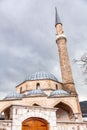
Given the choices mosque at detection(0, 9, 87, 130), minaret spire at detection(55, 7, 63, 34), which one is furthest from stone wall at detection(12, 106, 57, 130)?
minaret spire at detection(55, 7, 63, 34)

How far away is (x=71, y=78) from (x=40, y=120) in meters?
10.2

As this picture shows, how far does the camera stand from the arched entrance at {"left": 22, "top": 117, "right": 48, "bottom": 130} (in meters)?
8.76

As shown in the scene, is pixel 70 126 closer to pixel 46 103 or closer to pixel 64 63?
pixel 46 103

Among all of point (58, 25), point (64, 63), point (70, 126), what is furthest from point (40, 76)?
point (70, 126)

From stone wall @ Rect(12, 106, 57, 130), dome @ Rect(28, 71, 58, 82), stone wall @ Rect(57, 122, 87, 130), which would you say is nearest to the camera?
stone wall @ Rect(12, 106, 57, 130)

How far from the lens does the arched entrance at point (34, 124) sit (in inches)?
345

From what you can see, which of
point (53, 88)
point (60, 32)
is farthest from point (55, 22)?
point (53, 88)

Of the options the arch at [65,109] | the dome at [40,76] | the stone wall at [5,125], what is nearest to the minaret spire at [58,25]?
the dome at [40,76]

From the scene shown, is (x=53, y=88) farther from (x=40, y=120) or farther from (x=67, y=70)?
(x=40, y=120)

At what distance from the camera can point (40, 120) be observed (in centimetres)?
915

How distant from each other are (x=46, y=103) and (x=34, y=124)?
625cm

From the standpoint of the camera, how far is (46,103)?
15.1 meters

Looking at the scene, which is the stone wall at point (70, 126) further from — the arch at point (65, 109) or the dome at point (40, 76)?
the dome at point (40, 76)

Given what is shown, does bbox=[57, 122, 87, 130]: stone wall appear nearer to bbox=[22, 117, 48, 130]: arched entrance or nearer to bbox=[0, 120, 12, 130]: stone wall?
Answer: bbox=[22, 117, 48, 130]: arched entrance
